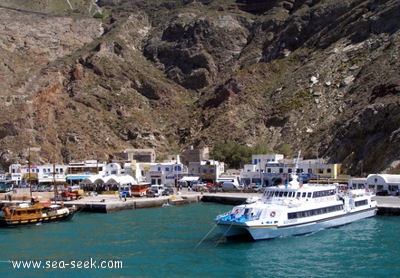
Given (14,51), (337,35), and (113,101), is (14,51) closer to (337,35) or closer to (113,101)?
(113,101)

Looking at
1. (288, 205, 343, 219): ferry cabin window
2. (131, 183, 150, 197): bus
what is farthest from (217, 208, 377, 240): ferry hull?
(131, 183, 150, 197): bus

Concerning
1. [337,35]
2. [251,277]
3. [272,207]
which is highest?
[337,35]

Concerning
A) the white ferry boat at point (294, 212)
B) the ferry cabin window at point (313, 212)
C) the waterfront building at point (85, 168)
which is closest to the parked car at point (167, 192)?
the waterfront building at point (85, 168)

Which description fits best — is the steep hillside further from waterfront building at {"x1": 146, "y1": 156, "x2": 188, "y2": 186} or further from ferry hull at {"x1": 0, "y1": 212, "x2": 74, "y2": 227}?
ferry hull at {"x1": 0, "y1": 212, "x2": 74, "y2": 227}

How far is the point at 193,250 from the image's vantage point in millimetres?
46188

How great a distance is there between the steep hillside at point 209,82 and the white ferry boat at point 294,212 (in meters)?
32.4

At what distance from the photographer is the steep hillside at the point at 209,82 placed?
120 metres

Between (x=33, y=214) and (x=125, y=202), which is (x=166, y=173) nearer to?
(x=125, y=202)

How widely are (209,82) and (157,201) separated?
9577cm

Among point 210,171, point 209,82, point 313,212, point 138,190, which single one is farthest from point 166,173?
point 209,82

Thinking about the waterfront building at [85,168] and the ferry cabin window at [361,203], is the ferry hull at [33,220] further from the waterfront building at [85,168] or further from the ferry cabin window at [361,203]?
the waterfront building at [85,168]

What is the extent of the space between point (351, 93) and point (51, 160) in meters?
70.5

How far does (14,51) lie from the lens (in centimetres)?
16462

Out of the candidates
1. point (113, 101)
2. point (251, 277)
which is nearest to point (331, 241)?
point (251, 277)
